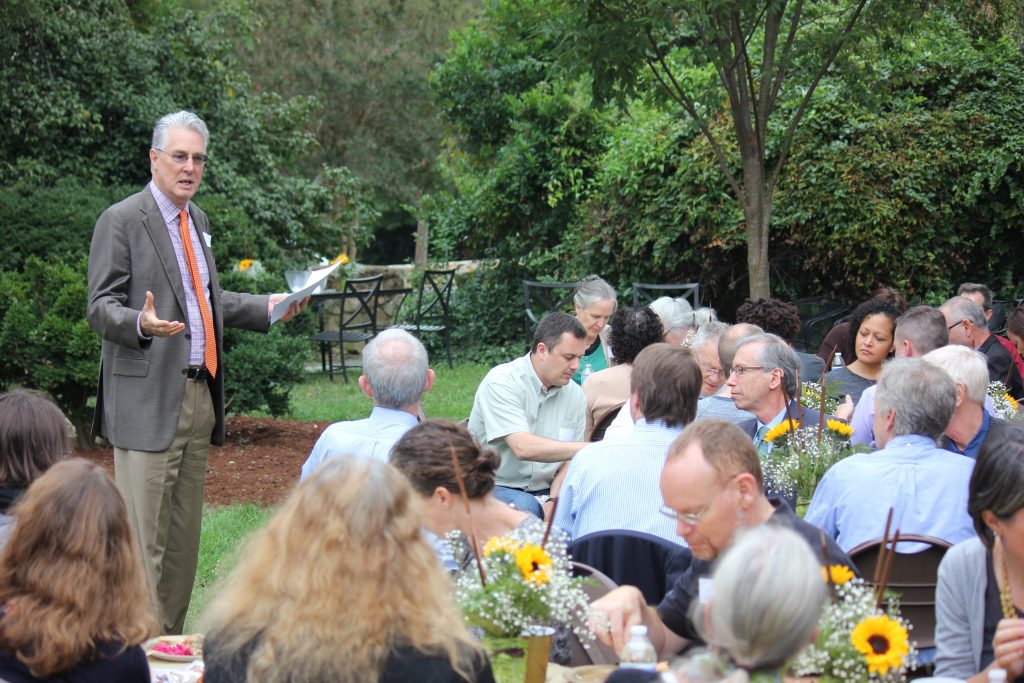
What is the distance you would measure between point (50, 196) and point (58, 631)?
24.7 feet

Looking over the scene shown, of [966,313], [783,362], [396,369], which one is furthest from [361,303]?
[396,369]

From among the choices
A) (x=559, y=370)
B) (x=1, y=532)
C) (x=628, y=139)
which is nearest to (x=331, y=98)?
(x=628, y=139)

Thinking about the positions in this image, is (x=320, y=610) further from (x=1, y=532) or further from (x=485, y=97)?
(x=485, y=97)

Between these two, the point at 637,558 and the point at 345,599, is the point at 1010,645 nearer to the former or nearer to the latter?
the point at 637,558

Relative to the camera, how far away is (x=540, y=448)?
5082 millimetres

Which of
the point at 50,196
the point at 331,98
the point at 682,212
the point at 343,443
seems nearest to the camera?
the point at 343,443

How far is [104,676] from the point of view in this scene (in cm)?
254

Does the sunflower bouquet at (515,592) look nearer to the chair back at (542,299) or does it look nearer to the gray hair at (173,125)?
the gray hair at (173,125)

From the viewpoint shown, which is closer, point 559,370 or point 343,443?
point 343,443

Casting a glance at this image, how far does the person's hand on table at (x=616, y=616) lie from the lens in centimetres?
271

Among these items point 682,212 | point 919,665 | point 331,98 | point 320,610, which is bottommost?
point 919,665

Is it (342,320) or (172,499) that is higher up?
(342,320)

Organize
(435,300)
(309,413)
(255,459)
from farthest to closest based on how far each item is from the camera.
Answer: (435,300) < (309,413) < (255,459)

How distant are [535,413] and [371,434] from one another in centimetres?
137
